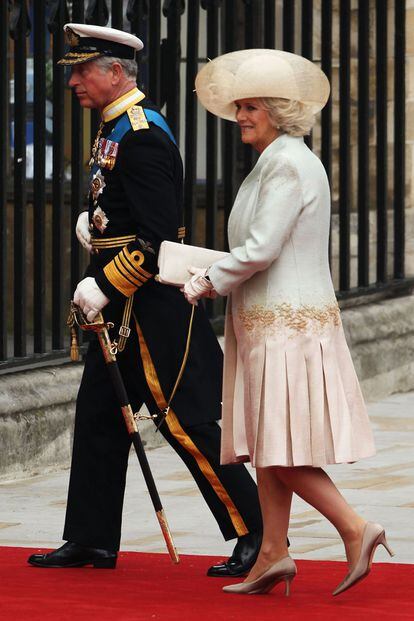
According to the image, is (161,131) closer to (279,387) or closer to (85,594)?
(279,387)

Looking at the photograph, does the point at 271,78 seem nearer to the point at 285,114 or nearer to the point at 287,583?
the point at 285,114

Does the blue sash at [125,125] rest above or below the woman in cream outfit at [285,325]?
above

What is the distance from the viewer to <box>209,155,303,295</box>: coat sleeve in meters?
5.50

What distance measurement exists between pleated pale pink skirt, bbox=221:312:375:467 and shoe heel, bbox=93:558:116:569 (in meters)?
0.83

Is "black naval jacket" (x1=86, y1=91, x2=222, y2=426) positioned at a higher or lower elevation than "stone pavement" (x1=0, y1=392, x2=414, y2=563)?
higher

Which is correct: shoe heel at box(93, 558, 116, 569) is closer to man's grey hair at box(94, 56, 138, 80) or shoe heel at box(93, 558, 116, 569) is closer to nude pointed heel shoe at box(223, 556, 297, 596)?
nude pointed heel shoe at box(223, 556, 297, 596)

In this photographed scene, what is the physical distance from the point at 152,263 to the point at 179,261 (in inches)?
12.3

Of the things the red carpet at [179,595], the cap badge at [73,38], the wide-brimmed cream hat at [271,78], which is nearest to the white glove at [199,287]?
the wide-brimmed cream hat at [271,78]

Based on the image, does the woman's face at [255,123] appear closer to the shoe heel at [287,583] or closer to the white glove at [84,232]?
the white glove at [84,232]

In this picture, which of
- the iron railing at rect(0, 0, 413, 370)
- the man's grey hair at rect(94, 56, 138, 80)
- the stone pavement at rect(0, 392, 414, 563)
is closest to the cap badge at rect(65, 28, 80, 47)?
the man's grey hair at rect(94, 56, 138, 80)

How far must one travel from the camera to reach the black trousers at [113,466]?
615 cm

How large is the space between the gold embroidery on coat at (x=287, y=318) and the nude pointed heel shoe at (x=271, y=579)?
67cm

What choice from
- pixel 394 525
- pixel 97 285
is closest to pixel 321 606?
pixel 97 285

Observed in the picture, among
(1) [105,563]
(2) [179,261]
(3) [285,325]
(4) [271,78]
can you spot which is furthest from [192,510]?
(4) [271,78]
